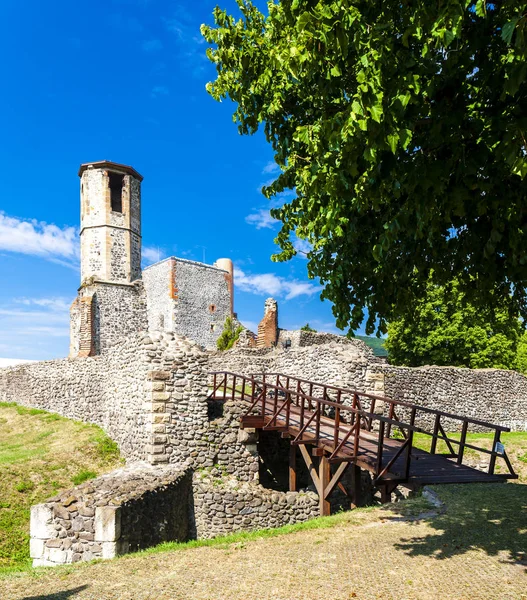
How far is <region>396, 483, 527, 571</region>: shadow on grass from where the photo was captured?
6480mm

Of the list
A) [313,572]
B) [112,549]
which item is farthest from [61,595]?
[313,572]

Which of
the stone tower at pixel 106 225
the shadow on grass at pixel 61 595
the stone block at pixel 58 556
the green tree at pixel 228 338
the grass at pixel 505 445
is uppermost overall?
the stone tower at pixel 106 225

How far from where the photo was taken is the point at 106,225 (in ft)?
98.4

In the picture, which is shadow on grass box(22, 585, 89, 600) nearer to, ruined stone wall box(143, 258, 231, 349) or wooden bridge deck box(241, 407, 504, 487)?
wooden bridge deck box(241, 407, 504, 487)

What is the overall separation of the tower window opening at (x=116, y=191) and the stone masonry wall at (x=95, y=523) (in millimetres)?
23603

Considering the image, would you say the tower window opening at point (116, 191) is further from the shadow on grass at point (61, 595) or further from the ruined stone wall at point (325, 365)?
the shadow on grass at point (61, 595)

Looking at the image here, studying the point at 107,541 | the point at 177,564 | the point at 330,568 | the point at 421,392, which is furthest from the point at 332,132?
the point at 421,392

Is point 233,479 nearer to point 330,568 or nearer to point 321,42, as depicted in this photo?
point 330,568

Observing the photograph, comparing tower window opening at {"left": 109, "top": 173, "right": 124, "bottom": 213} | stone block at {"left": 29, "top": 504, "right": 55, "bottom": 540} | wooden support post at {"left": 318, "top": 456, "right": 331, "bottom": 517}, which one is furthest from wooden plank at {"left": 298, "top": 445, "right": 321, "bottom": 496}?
tower window opening at {"left": 109, "top": 173, "right": 124, "bottom": 213}

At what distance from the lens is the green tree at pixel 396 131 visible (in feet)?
15.2

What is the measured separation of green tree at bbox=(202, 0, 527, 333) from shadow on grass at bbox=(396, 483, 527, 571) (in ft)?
10.9

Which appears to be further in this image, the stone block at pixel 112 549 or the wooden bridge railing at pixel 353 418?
the wooden bridge railing at pixel 353 418

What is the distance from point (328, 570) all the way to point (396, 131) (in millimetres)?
5275

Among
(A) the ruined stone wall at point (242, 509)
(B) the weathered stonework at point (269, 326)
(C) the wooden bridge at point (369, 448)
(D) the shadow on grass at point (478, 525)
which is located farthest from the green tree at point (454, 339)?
(D) the shadow on grass at point (478, 525)
